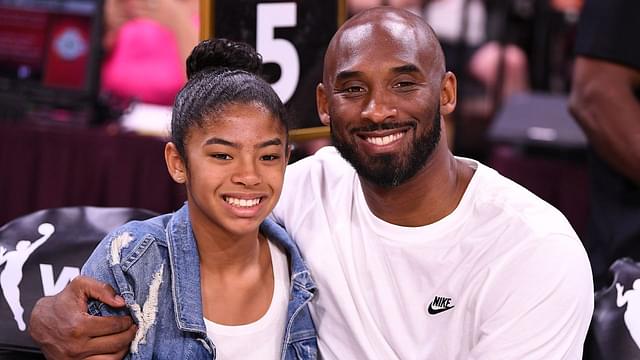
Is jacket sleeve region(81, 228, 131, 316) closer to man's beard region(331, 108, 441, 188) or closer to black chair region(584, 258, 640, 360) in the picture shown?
man's beard region(331, 108, 441, 188)

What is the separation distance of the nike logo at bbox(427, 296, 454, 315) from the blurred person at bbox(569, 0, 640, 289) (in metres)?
1.00

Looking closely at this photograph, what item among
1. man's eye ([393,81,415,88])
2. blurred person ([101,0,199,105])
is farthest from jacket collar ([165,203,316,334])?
blurred person ([101,0,199,105])

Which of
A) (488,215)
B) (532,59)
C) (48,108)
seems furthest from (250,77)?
(532,59)

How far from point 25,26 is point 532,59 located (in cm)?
279

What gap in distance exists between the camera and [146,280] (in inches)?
86.4

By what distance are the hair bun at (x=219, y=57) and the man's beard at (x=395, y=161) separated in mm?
260

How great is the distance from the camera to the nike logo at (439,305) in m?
2.28

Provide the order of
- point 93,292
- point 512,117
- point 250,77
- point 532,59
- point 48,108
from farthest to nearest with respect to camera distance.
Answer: point 532,59 < point 48,108 < point 512,117 < point 250,77 < point 93,292

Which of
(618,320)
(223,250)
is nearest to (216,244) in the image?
(223,250)

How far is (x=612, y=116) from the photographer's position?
10.5ft

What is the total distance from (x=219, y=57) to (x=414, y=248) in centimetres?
58

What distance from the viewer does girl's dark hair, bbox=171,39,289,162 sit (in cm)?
220

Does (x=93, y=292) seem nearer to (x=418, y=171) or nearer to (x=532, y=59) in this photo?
(x=418, y=171)

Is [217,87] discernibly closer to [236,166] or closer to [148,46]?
[236,166]
